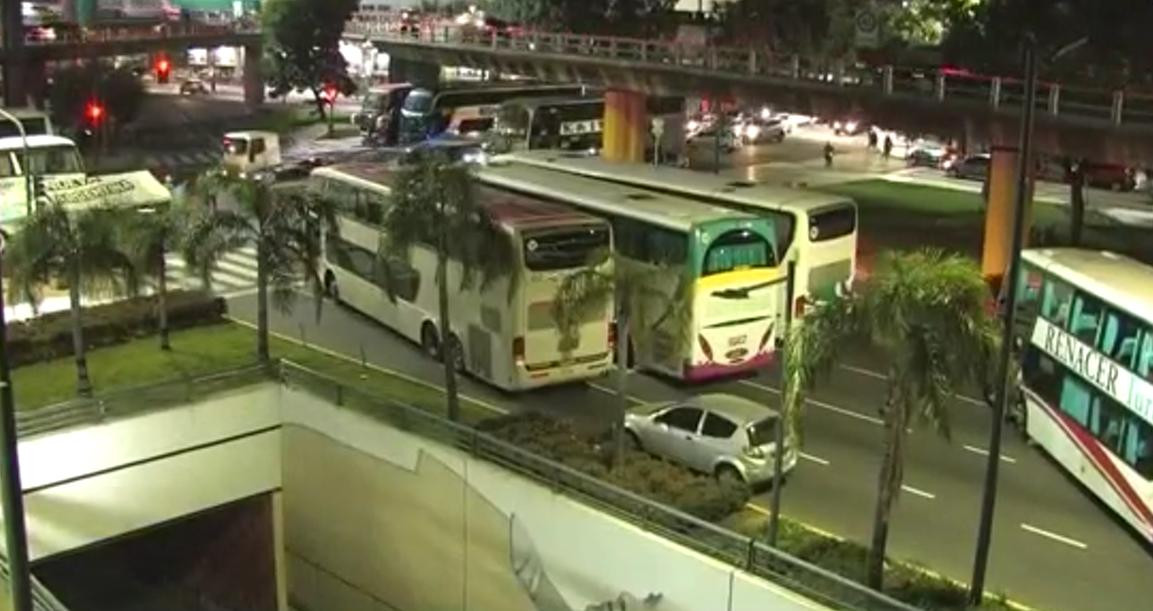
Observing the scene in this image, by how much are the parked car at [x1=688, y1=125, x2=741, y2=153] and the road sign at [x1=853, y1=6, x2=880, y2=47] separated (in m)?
19.1

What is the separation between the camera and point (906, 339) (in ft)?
42.4

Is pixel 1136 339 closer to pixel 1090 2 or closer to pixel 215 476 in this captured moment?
pixel 215 476

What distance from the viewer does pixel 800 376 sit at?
13.5 meters

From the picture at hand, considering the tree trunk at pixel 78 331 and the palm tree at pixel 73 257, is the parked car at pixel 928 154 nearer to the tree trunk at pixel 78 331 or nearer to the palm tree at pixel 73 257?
the palm tree at pixel 73 257

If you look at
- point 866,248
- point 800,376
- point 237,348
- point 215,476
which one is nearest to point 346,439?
point 215,476

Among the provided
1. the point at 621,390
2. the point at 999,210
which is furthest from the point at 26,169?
the point at 999,210

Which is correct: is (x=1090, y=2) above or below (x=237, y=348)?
above

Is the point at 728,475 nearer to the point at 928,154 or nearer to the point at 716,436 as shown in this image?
the point at 716,436

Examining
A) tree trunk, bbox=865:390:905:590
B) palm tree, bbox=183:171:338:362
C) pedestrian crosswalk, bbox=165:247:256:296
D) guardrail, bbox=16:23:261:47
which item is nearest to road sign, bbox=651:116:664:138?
pedestrian crosswalk, bbox=165:247:256:296

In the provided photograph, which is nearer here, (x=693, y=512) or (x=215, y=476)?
(x=693, y=512)

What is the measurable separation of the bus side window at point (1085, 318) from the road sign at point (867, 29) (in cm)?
2051

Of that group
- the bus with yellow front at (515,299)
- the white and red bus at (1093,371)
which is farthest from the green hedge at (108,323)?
the white and red bus at (1093,371)

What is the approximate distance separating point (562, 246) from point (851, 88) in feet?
48.1

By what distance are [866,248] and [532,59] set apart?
15.7 metres
